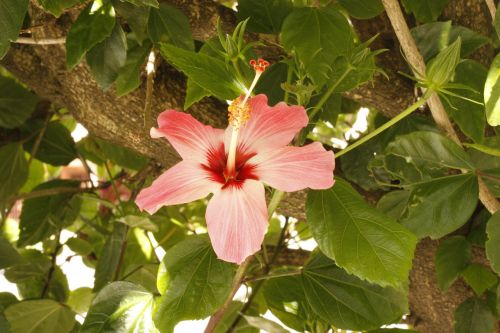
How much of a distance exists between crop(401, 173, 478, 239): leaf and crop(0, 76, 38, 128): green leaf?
2.40ft

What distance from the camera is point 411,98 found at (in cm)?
94

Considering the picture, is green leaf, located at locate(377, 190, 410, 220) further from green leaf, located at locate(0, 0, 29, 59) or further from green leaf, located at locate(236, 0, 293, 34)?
green leaf, located at locate(0, 0, 29, 59)

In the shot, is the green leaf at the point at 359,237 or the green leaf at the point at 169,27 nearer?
the green leaf at the point at 359,237

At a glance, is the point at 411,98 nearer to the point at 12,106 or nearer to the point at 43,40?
the point at 43,40

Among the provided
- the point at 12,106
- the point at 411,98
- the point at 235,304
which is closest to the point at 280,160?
the point at 411,98

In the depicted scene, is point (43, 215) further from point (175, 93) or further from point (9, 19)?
point (9, 19)

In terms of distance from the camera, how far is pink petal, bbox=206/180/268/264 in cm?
61

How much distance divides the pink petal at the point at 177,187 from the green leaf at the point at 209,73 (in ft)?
0.25

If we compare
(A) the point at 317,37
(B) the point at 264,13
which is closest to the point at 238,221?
(A) the point at 317,37

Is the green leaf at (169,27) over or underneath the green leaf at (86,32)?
underneath

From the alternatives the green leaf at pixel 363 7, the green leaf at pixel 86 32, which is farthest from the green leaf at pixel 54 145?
the green leaf at pixel 363 7

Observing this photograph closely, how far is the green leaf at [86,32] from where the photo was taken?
0.74 meters

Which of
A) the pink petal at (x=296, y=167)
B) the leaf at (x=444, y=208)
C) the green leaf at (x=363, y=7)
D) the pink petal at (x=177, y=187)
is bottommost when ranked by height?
the leaf at (x=444, y=208)

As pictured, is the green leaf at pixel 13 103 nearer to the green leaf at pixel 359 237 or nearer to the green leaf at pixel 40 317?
the green leaf at pixel 40 317
